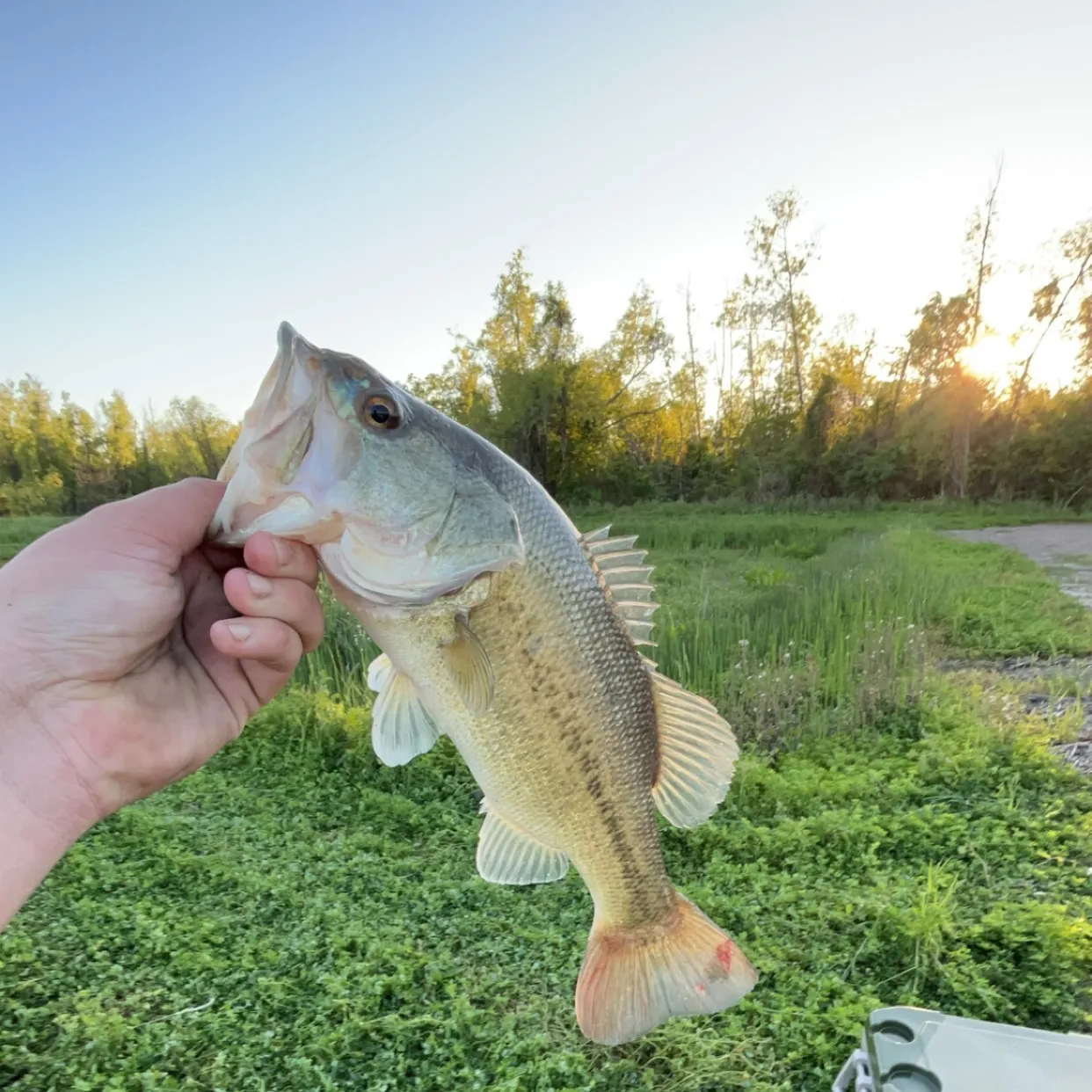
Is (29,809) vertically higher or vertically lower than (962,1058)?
higher

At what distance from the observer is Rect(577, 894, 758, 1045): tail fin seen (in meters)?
1.37

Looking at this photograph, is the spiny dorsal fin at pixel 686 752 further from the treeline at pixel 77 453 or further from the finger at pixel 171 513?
the treeline at pixel 77 453

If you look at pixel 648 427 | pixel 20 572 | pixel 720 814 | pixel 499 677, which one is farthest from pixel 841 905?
pixel 648 427

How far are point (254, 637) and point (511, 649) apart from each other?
51 centimetres

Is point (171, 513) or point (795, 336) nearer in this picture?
point (171, 513)

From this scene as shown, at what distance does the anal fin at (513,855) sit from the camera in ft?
4.77

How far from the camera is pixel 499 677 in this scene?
133 cm

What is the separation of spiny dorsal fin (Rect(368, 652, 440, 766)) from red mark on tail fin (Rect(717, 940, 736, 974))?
0.65 metres

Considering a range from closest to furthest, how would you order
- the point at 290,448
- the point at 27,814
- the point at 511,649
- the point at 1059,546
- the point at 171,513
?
the point at 290,448
the point at 511,649
the point at 27,814
the point at 171,513
the point at 1059,546

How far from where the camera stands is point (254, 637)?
57.7 inches

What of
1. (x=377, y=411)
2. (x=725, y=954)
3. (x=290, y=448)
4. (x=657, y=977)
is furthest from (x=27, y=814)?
(x=725, y=954)

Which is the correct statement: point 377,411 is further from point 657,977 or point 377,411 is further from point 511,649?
point 657,977

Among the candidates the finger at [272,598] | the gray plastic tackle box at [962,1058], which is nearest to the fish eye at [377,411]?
the finger at [272,598]

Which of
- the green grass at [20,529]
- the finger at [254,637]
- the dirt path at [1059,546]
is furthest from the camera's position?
the green grass at [20,529]
